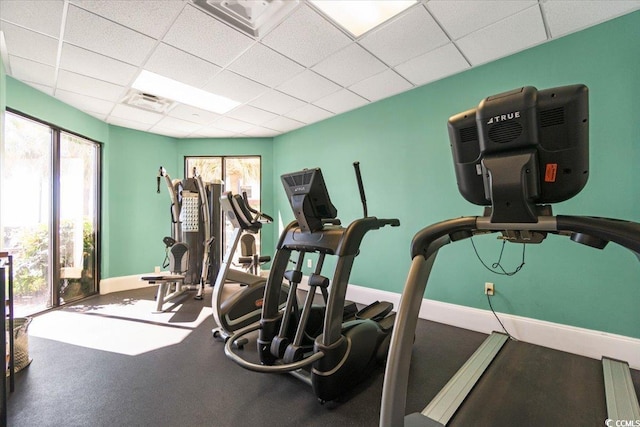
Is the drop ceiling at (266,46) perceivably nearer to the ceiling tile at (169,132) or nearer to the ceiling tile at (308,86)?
the ceiling tile at (308,86)

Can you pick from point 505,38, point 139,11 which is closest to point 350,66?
point 505,38

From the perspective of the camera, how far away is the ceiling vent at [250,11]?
1945 mm

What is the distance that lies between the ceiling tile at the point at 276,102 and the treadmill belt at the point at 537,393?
3466 mm

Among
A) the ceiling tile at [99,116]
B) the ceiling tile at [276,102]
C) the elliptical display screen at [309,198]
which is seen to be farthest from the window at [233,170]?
the elliptical display screen at [309,198]

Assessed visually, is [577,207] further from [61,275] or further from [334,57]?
[61,275]

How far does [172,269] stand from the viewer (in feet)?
12.3

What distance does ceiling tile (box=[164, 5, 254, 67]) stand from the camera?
82.0 inches

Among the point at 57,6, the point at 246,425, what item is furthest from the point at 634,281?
the point at 57,6

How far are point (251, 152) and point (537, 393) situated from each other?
5035 mm

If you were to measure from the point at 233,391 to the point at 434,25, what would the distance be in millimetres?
3107

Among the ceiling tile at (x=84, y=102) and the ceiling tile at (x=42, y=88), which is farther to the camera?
the ceiling tile at (x=84, y=102)

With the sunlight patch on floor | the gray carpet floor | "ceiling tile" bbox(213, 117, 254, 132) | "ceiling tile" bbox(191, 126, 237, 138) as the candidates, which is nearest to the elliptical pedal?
the gray carpet floor

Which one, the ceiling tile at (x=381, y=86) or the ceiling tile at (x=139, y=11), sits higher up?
the ceiling tile at (x=381, y=86)

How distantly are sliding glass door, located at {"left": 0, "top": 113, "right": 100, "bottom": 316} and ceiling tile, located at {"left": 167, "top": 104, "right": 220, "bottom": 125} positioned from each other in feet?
4.81
